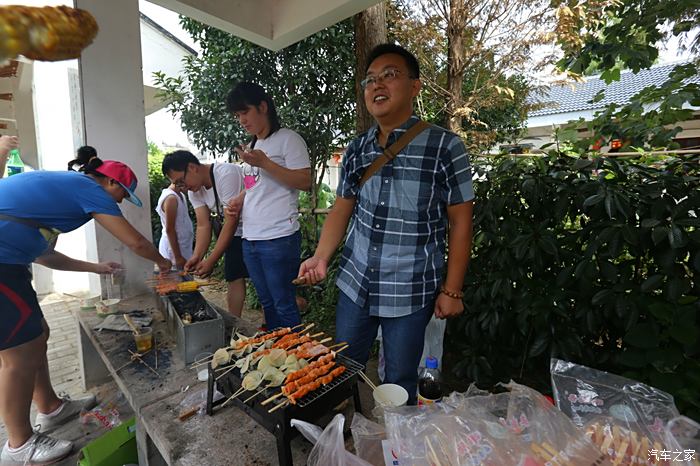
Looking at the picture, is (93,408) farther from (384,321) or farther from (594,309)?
(594,309)

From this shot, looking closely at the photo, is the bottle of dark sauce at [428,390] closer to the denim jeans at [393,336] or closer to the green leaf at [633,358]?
the denim jeans at [393,336]

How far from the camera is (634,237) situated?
229 cm

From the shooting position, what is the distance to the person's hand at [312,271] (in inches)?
82.2

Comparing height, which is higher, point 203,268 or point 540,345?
point 203,268

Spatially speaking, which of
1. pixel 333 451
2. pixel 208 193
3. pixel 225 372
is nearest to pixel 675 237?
pixel 333 451

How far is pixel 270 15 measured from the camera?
412 centimetres

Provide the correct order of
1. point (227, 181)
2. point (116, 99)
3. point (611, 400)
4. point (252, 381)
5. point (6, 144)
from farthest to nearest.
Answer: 1. point (227, 181)
2. point (116, 99)
3. point (6, 144)
4. point (252, 381)
5. point (611, 400)

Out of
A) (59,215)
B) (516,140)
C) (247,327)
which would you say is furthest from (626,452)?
(516,140)

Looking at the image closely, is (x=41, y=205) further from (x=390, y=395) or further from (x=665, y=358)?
(x=665, y=358)

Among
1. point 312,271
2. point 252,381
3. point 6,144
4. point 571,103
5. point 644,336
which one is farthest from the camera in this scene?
point 571,103

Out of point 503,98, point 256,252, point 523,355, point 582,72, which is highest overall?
point 503,98

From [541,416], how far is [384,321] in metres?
0.92

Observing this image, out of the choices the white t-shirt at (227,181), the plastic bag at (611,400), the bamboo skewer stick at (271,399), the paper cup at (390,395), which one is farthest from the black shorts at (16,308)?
the plastic bag at (611,400)

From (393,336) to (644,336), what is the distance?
170 centimetres
